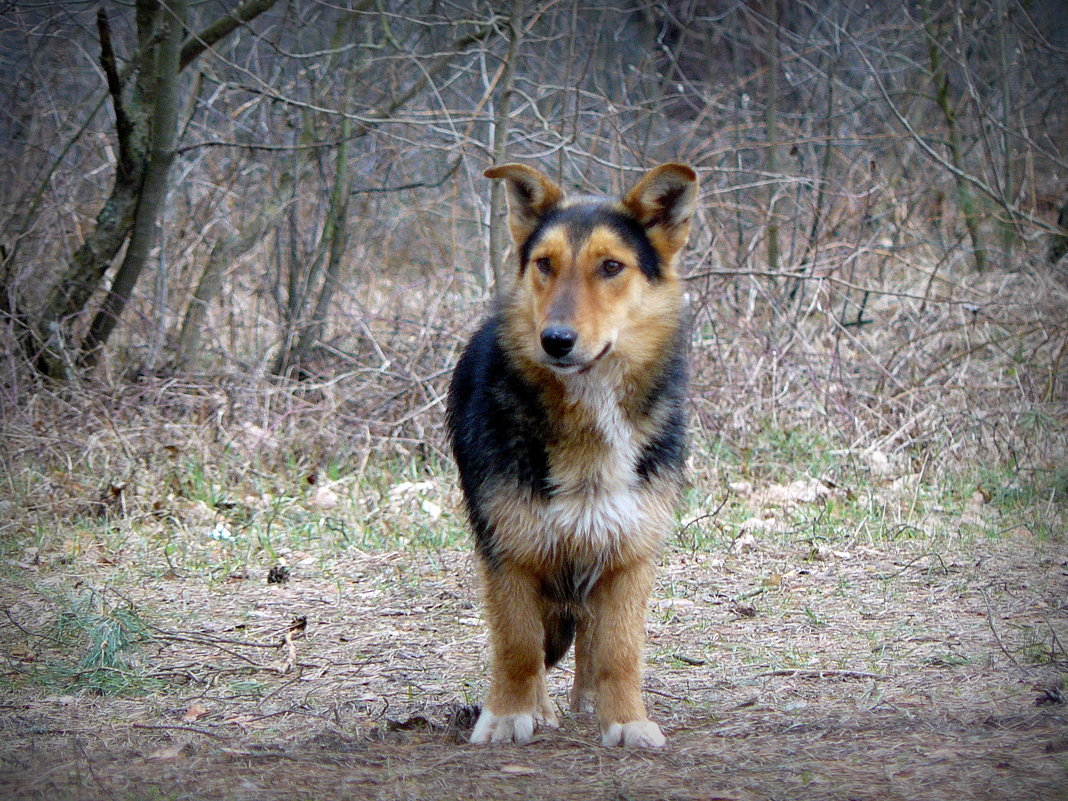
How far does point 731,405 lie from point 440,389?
219 cm

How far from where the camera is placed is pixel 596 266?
3.80 metres

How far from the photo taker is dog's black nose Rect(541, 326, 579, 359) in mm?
3574

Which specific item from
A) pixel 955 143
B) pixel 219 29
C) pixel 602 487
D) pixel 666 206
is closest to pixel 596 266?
pixel 666 206

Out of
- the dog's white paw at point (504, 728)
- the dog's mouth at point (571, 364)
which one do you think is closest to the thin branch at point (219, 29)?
the dog's mouth at point (571, 364)

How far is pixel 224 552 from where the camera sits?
6.05 meters

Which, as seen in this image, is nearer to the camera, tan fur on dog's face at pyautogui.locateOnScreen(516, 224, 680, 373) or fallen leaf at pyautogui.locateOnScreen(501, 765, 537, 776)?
fallen leaf at pyautogui.locateOnScreen(501, 765, 537, 776)

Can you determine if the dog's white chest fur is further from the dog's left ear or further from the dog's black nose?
the dog's left ear

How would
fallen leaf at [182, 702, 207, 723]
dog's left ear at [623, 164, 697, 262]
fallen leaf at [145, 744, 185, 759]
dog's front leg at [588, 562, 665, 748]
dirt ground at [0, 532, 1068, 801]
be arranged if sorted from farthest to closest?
dog's left ear at [623, 164, 697, 262], fallen leaf at [182, 702, 207, 723], dog's front leg at [588, 562, 665, 748], fallen leaf at [145, 744, 185, 759], dirt ground at [0, 532, 1068, 801]

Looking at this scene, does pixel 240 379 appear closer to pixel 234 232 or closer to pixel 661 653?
pixel 234 232

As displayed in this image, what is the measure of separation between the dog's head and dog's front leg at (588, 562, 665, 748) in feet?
2.66

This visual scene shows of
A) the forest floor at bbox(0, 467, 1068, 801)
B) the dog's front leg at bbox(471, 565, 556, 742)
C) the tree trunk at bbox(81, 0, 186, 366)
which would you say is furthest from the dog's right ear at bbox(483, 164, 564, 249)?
the tree trunk at bbox(81, 0, 186, 366)

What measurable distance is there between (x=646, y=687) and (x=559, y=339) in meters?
1.61

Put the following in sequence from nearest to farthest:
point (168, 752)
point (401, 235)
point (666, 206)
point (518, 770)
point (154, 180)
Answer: point (518, 770)
point (168, 752)
point (666, 206)
point (154, 180)
point (401, 235)

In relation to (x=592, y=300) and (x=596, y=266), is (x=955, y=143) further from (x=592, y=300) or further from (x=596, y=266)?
(x=592, y=300)
